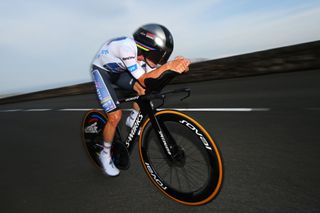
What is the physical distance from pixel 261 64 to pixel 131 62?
7036mm

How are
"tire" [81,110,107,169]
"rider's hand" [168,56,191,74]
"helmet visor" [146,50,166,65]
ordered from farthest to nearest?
1. "tire" [81,110,107,169]
2. "helmet visor" [146,50,166,65]
3. "rider's hand" [168,56,191,74]

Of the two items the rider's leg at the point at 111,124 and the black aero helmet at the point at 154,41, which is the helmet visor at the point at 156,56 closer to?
the black aero helmet at the point at 154,41

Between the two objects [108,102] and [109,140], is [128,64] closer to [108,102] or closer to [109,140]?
[108,102]

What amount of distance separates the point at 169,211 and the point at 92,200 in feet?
3.21

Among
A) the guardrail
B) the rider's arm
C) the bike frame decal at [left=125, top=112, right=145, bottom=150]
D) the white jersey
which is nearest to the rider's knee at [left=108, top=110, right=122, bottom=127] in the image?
the bike frame decal at [left=125, top=112, right=145, bottom=150]

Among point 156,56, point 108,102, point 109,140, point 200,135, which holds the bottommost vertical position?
point 109,140

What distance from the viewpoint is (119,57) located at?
2.76m

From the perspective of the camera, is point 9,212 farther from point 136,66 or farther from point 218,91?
point 218,91

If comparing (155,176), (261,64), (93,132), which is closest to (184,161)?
(155,176)

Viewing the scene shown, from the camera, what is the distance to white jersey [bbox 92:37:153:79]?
257cm

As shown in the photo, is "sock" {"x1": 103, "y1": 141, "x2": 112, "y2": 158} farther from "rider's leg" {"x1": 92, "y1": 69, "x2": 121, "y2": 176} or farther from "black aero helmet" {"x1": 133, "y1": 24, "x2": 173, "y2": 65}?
"black aero helmet" {"x1": 133, "y1": 24, "x2": 173, "y2": 65}

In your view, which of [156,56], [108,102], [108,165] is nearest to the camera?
[156,56]

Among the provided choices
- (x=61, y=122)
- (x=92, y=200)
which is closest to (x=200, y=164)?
(x=92, y=200)

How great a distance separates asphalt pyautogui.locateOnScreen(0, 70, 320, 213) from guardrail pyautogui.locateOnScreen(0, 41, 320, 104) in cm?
149
